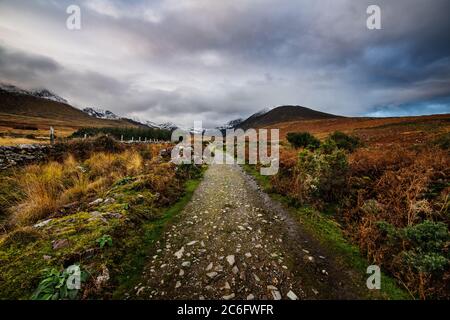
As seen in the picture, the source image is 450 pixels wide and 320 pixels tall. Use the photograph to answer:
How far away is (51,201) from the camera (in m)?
6.16

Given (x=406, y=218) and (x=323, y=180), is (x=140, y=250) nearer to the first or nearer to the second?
(x=323, y=180)

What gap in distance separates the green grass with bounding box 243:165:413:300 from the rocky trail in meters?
0.21

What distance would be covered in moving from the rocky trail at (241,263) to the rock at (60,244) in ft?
5.56

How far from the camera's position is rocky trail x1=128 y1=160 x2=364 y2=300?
3.26 metres

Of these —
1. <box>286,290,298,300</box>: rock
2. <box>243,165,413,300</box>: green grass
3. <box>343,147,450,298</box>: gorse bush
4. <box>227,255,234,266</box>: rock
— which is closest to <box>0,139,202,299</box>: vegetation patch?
<box>227,255,234,266</box>: rock

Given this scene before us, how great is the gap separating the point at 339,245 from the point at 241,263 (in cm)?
242

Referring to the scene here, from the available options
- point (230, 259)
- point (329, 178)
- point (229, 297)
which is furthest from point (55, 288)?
point (329, 178)

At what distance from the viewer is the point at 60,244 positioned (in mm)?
3957

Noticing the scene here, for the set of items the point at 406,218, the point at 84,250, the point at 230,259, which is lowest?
the point at 230,259

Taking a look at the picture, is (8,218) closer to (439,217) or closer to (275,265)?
(275,265)

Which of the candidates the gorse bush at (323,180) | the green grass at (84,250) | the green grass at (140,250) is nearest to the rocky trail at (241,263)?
the green grass at (140,250)

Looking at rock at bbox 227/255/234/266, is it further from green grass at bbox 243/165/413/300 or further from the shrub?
the shrub

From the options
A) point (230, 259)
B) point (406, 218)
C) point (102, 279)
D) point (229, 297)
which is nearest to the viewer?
point (229, 297)

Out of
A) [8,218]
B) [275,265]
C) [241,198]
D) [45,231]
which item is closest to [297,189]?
[241,198]
